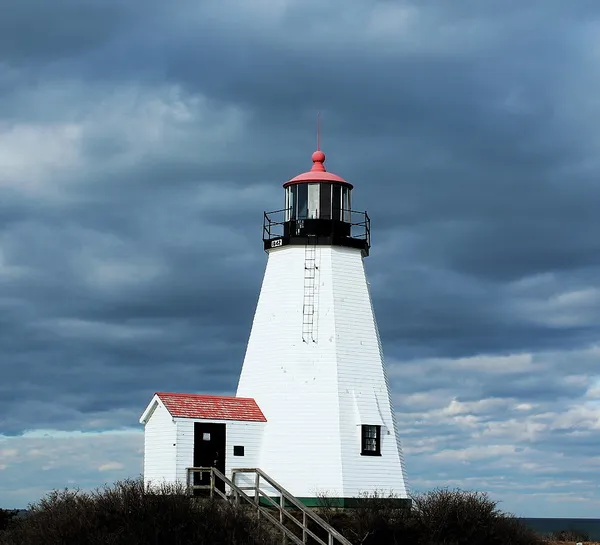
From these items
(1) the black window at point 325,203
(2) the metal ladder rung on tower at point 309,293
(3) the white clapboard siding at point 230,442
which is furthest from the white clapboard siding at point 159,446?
(1) the black window at point 325,203

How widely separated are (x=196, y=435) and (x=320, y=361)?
180 inches

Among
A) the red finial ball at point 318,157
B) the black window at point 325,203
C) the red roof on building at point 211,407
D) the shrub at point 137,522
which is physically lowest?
the shrub at point 137,522

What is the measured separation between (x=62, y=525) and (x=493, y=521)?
1264cm

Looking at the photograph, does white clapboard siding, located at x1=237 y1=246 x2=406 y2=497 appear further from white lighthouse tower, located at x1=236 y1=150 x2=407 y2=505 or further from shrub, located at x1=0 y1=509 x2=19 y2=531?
shrub, located at x1=0 y1=509 x2=19 y2=531

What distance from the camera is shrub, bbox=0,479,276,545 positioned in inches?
1086

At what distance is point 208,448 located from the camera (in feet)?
110

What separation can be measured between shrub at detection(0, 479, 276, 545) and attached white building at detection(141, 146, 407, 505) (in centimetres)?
395

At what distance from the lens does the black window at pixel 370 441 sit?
34.4 meters

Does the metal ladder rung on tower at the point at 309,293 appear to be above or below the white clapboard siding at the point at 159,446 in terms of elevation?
above

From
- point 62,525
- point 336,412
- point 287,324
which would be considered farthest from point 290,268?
point 62,525

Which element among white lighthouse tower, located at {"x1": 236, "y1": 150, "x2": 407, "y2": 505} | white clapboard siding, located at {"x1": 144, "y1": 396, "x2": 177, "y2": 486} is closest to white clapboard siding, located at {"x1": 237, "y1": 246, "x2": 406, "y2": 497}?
white lighthouse tower, located at {"x1": 236, "y1": 150, "x2": 407, "y2": 505}

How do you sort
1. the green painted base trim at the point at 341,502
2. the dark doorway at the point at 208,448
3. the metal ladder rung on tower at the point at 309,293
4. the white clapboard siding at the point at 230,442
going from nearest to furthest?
the white clapboard siding at the point at 230,442 → the green painted base trim at the point at 341,502 → the dark doorway at the point at 208,448 → the metal ladder rung on tower at the point at 309,293

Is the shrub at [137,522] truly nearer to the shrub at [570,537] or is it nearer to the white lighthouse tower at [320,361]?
the white lighthouse tower at [320,361]

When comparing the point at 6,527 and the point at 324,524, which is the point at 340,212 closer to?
the point at 324,524
